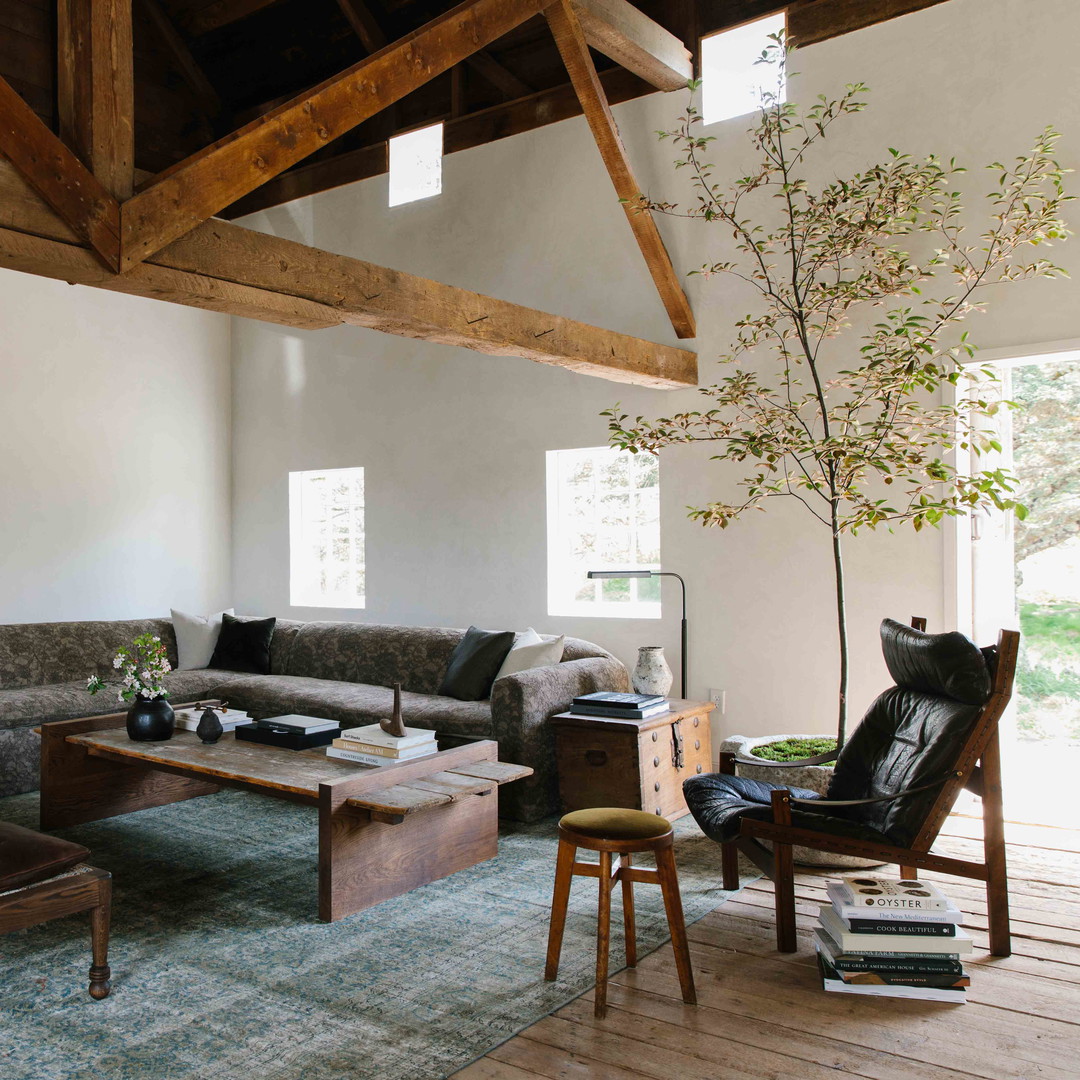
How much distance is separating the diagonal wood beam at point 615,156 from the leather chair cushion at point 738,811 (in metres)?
2.67

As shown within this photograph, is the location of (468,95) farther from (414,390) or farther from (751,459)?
(751,459)

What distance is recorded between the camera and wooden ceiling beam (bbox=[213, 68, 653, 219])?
5.65 meters

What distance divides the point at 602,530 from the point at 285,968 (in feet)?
11.3

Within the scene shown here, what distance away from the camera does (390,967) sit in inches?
115

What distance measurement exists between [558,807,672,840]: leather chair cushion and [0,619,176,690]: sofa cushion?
424cm

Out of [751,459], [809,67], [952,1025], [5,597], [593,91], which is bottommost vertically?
[952,1025]

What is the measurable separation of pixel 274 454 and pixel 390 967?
16.6ft

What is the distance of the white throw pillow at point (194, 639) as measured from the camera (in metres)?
6.39

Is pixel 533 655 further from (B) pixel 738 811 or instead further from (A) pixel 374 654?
(B) pixel 738 811

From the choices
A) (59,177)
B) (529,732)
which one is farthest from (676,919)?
(59,177)

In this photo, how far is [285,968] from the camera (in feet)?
9.49

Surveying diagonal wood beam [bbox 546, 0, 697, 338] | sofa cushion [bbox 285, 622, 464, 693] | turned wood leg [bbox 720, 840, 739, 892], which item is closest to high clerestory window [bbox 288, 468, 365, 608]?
sofa cushion [bbox 285, 622, 464, 693]

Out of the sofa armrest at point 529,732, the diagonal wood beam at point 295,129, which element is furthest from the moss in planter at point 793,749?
the diagonal wood beam at point 295,129

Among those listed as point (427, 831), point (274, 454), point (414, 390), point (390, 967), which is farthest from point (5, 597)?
point (390, 967)
